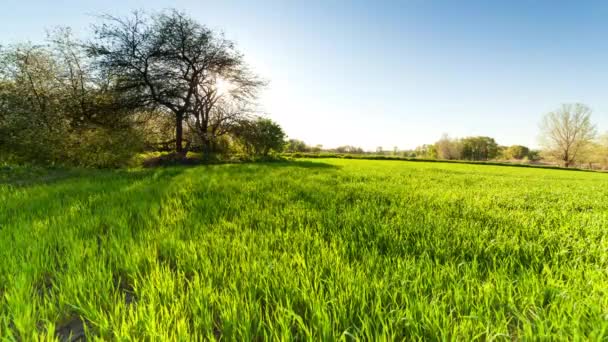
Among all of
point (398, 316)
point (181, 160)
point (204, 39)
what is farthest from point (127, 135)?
point (398, 316)

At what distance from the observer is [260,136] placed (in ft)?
59.5

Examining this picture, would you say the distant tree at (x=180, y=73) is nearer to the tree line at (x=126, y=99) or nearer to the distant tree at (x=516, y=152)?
the tree line at (x=126, y=99)

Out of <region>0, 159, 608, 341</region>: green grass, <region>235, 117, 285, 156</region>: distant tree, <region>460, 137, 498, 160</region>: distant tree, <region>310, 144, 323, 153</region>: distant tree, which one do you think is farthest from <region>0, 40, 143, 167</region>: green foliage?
<region>460, 137, 498, 160</region>: distant tree

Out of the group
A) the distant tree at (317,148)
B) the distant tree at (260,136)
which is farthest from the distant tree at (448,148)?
the distant tree at (260,136)

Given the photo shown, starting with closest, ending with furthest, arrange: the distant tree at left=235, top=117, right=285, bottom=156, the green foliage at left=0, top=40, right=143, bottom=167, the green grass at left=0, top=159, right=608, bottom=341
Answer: the green grass at left=0, top=159, right=608, bottom=341
the green foliage at left=0, top=40, right=143, bottom=167
the distant tree at left=235, top=117, right=285, bottom=156

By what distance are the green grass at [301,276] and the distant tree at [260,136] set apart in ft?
48.6

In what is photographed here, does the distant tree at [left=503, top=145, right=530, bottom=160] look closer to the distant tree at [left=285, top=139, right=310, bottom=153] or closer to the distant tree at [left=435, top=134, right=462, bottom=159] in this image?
the distant tree at [left=435, top=134, right=462, bottom=159]

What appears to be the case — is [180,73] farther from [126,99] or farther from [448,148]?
[448,148]

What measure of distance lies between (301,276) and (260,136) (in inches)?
696

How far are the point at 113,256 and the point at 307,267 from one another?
1472mm

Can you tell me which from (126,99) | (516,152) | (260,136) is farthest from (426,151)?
(126,99)

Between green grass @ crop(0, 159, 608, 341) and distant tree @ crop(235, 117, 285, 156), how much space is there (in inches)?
583

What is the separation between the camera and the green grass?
91cm

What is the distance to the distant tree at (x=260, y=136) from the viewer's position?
55.4ft
